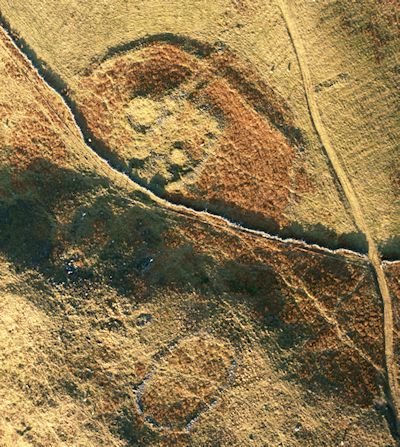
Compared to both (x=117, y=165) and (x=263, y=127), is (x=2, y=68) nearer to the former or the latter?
(x=117, y=165)

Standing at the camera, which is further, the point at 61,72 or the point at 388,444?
the point at 61,72

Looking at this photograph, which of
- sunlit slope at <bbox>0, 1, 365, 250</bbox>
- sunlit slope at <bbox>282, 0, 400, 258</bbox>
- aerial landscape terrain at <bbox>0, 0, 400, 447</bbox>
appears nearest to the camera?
sunlit slope at <bbox>282, 0, 400, 258</bbox>

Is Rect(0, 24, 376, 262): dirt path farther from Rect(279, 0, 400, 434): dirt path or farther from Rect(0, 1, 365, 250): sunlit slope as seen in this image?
Rect(279, 0, 400, 434): dirt path

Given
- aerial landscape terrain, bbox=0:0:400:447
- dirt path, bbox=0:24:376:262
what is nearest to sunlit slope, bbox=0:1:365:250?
aerial landscape terrain, bbox=0:0:400:447

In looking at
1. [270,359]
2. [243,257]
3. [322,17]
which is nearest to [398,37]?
[322,17]

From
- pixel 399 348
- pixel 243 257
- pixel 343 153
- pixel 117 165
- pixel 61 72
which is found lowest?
pixel 399 348
